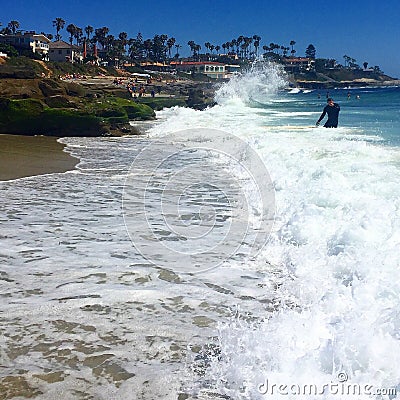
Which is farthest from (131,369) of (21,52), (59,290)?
(21,52)

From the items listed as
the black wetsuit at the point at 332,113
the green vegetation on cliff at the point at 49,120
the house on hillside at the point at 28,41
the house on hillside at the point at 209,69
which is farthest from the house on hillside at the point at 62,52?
the black wetsuit at the point at 332,113

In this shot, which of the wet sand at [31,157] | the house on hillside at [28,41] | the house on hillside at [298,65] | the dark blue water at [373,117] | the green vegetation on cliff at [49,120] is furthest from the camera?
the house on hillside at [298,65]

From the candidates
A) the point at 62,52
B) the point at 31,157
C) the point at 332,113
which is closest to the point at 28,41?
the point at 62,52

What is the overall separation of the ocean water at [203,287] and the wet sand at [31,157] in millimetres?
1125

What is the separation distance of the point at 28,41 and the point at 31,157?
244 ft

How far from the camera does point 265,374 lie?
329 centimetres

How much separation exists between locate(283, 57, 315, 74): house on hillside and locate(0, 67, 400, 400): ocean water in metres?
141

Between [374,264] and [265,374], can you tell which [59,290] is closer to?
[265,374]

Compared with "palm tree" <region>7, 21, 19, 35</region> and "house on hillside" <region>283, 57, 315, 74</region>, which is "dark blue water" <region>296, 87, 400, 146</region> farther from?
"house on hillside" <region>283, 57, 315, 74</region>

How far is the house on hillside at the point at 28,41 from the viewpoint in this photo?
79500mm

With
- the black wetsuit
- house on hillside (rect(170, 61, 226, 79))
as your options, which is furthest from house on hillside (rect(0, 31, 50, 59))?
the black wetsuit

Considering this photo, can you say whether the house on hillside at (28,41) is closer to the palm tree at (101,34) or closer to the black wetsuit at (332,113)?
the palm tree at (101,34)

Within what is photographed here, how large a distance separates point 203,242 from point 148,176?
4.72m

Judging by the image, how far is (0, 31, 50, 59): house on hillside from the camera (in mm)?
79500
